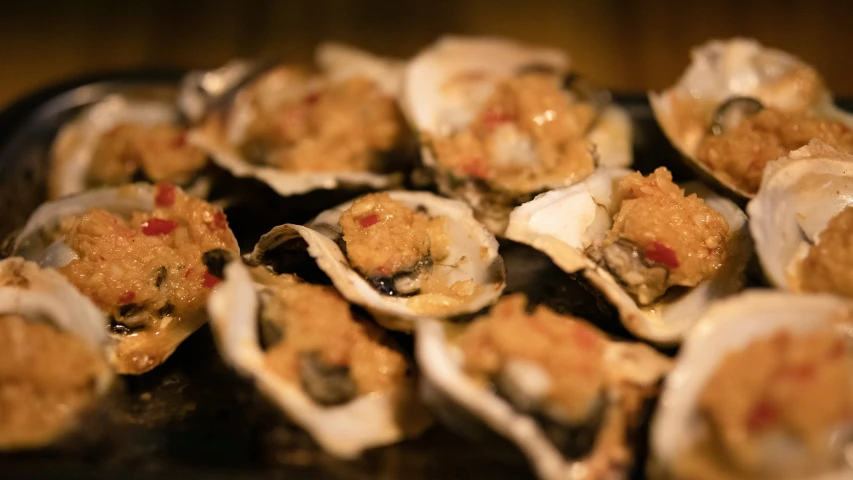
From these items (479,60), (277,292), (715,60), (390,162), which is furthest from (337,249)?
(715,60)

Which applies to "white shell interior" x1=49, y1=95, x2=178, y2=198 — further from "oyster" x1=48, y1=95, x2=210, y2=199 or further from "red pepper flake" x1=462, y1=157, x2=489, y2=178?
"red pepper flake" x1=462, y1=157, x2=489, y2=178

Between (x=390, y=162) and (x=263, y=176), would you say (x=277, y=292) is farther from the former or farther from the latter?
(x=390, y=162)

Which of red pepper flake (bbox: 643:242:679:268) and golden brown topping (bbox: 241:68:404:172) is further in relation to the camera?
golden brown topping (bbox: 241:68:404:172)

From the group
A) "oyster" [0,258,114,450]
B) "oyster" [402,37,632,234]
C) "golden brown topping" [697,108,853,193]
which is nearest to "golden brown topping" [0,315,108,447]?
"oyster" [0,258,114,450]

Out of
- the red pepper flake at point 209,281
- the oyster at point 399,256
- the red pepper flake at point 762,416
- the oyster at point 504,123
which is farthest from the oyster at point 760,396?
the red pepper flake at point 209,281

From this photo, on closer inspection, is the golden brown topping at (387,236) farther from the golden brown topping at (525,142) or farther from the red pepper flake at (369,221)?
the golden brown topping at (525,142)

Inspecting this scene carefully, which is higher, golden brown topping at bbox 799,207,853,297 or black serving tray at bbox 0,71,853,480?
golden brown topping at bbox 799,207,853,297

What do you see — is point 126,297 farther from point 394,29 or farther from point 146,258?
point 394,29
